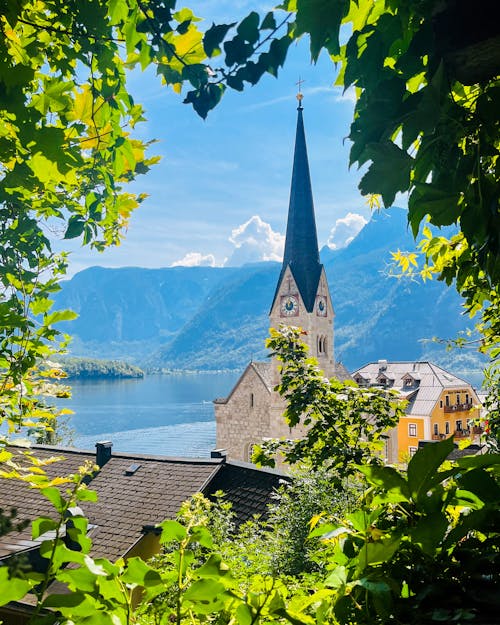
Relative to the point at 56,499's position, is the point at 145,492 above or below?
below

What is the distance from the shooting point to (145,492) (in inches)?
425

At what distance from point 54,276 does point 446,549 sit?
155cm

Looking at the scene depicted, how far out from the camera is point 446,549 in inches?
24.5

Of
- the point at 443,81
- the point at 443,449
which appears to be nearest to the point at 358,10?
the point at 443,81

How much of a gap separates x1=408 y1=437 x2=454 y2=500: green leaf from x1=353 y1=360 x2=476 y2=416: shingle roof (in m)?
32.4

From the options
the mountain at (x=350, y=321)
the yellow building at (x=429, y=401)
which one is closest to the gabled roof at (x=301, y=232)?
the yellow building at (x=429, y=401)

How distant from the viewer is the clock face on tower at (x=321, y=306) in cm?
2880

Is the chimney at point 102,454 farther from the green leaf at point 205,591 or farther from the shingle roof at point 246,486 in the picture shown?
the green leaf at point 205,591

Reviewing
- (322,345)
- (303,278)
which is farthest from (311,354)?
(303,278)

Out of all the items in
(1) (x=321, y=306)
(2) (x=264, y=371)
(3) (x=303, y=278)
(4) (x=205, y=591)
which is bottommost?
(4) (x=205, y=591)

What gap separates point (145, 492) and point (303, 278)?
19702 mm

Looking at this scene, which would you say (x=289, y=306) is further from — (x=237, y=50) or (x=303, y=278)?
(x=237, y=50)

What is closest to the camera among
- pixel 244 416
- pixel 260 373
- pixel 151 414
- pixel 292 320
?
pixel 260 373

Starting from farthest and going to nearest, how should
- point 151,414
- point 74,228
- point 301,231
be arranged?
point 151,414 < point 301,231 < point 74,228
